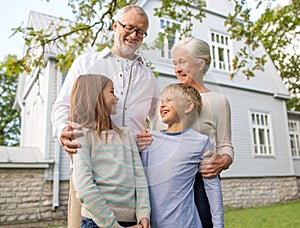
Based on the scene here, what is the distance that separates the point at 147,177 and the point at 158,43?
0.59 metres

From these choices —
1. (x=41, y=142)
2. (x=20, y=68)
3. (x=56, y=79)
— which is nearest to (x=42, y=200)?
(x=41, y=142)

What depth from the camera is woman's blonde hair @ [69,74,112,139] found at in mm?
1177

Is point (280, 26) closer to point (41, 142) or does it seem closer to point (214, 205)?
point (214, 205)

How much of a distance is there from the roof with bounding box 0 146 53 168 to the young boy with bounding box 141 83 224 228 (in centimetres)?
663

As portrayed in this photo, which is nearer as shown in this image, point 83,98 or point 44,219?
point 83,98

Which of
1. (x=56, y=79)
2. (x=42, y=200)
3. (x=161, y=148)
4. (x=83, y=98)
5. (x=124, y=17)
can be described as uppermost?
(x=56, y=79)

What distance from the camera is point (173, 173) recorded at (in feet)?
4.14

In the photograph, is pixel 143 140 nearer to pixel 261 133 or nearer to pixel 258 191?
pixel 258 191

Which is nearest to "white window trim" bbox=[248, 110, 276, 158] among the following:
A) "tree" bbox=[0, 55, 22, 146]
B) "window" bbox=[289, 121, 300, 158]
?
"window" bbox=[289, 121, 300, 158]

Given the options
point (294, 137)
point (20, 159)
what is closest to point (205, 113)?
point (20, 159)

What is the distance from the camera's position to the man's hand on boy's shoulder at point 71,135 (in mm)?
1193

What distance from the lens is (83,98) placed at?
1.20 metres

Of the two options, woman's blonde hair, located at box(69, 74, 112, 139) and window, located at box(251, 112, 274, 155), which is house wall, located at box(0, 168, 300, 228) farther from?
window, located at box(251, 112, 274, 155)

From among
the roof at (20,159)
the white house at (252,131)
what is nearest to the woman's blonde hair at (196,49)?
the roof at (20,159)
